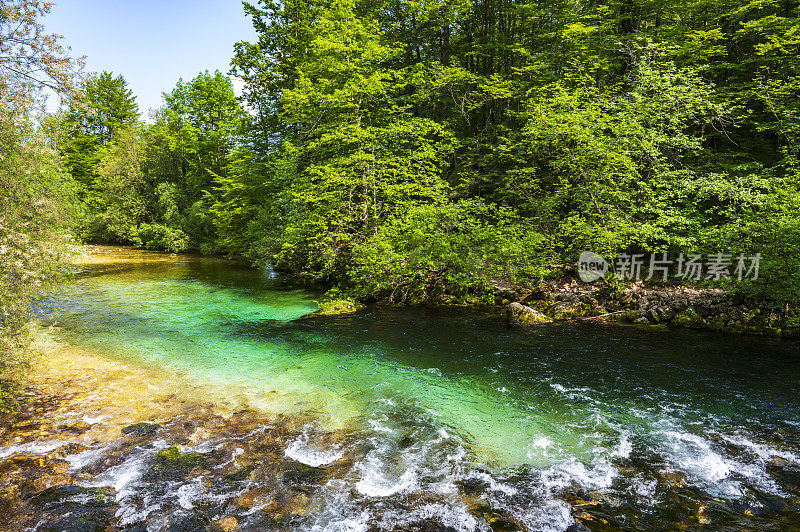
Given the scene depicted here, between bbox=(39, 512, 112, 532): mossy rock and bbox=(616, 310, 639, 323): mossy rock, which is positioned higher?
bbox=(616, 310, 639, 323): mossy rock

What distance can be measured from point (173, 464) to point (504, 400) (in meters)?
5.67

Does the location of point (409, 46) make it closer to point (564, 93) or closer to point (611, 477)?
point (564, 93)

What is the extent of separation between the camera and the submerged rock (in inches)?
512

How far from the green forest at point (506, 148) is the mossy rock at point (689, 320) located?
4.81 feet

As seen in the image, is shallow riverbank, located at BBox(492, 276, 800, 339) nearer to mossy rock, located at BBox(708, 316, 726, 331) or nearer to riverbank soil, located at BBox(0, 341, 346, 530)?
mossy rock, located at BBox(708, 316, 726, 331)

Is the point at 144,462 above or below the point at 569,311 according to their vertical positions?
below

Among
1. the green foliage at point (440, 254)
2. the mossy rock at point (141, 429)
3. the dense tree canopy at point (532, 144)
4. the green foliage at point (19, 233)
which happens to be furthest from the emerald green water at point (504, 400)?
the dense tree canopy at point (532, 144)

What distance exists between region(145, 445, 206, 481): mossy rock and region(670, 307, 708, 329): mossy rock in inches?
535

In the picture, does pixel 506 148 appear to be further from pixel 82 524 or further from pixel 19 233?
pixel 82 524

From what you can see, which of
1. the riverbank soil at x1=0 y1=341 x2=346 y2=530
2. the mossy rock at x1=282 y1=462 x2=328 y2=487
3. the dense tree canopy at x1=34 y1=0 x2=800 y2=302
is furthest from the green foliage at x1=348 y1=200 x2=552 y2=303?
the mossy rock at x1=282 y1=462 x2=328 y2=487

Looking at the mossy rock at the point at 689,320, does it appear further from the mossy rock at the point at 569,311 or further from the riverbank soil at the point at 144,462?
the riverbank soil at the point at 144,462

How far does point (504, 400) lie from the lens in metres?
7.55

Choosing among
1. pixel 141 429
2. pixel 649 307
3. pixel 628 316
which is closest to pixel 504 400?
pixel 141 429

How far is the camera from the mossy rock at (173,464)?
5074 millimetres
